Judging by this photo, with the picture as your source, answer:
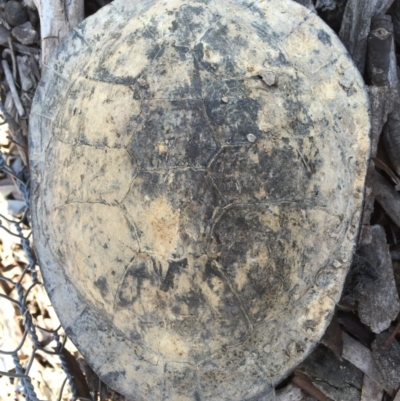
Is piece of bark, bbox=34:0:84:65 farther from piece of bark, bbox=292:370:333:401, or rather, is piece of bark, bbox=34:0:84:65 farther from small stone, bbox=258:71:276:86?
piece of bark, bbox=292:370:333:401

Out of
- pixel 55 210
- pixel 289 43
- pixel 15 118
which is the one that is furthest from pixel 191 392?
pixel 15 118

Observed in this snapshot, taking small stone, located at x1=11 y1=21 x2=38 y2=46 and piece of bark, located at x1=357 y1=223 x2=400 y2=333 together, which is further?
small stone, located at x1=11 y1=21 x2=38 y2=46

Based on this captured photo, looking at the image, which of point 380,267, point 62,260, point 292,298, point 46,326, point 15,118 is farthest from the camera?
point 46,326

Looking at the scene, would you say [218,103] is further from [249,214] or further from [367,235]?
[367,235]

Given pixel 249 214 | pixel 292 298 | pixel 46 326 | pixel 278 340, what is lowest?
pixel 46 326

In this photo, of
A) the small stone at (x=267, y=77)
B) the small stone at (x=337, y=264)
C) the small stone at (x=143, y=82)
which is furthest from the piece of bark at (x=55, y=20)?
the small stone at (x=337, y=264)

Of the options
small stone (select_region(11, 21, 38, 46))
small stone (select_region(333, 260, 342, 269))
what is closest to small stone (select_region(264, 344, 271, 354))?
small stone (select_region(333, 260, 342, 269))
